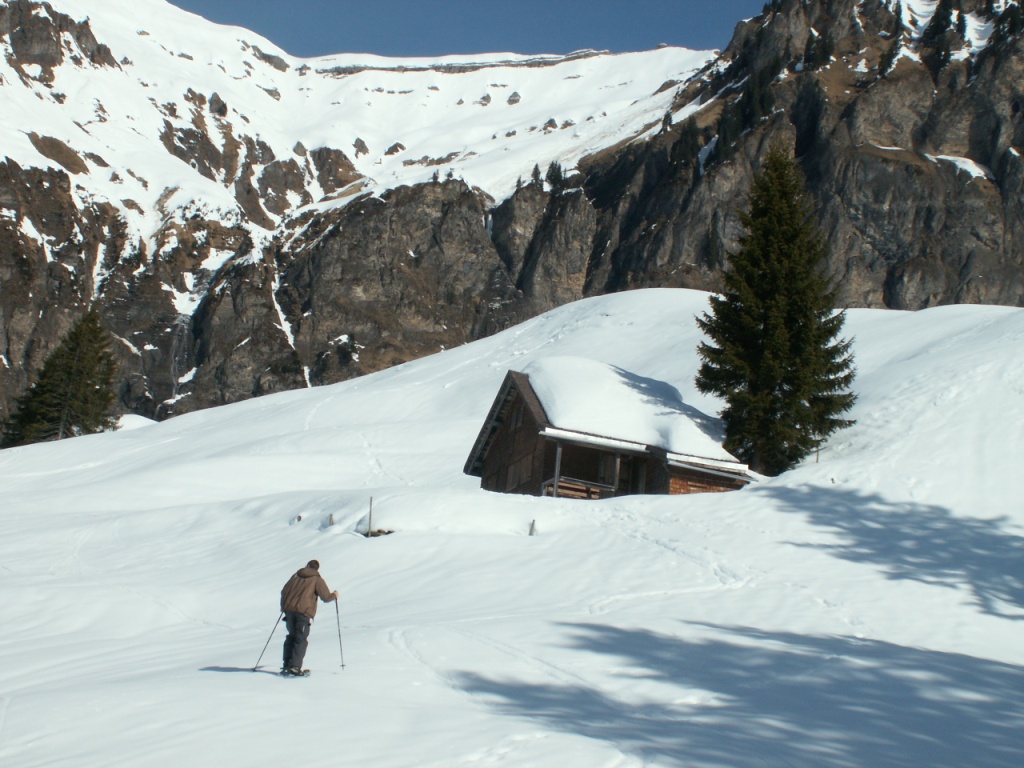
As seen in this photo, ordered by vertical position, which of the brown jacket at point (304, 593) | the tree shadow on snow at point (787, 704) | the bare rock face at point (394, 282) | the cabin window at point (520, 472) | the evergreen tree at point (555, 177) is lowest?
the tree shadow on snow at point (787, 704)

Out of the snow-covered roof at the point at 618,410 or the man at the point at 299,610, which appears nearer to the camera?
the man at the point at 299,610

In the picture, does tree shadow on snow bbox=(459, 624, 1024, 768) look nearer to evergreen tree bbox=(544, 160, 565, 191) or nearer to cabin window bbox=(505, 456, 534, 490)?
cabin window bbox=(505, 456, 534, 490)

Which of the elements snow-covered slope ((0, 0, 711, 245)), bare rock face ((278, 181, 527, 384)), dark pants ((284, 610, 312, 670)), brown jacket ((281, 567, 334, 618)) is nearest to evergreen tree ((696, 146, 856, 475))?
brown jacket ((281, 567, 334, 618))

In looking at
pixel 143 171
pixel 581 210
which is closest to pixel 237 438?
pixel 581 210

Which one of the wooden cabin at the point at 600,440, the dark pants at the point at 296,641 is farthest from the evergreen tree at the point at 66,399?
the dark pants at the point at 296,641

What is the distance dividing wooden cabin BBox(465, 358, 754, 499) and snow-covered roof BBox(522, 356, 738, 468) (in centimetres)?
3

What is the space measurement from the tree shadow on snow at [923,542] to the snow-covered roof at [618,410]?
5166 millimetres

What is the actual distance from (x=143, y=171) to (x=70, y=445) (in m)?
113

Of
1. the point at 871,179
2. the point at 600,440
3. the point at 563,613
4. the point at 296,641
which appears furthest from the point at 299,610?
the point at 871,179

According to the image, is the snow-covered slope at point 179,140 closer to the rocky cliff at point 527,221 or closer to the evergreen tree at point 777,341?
the rocky cliff at point 527,221

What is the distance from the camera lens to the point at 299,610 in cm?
1162

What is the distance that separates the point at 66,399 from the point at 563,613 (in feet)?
184

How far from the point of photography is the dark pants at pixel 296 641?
37.0ft

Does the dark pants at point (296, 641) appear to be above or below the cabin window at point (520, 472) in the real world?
below
